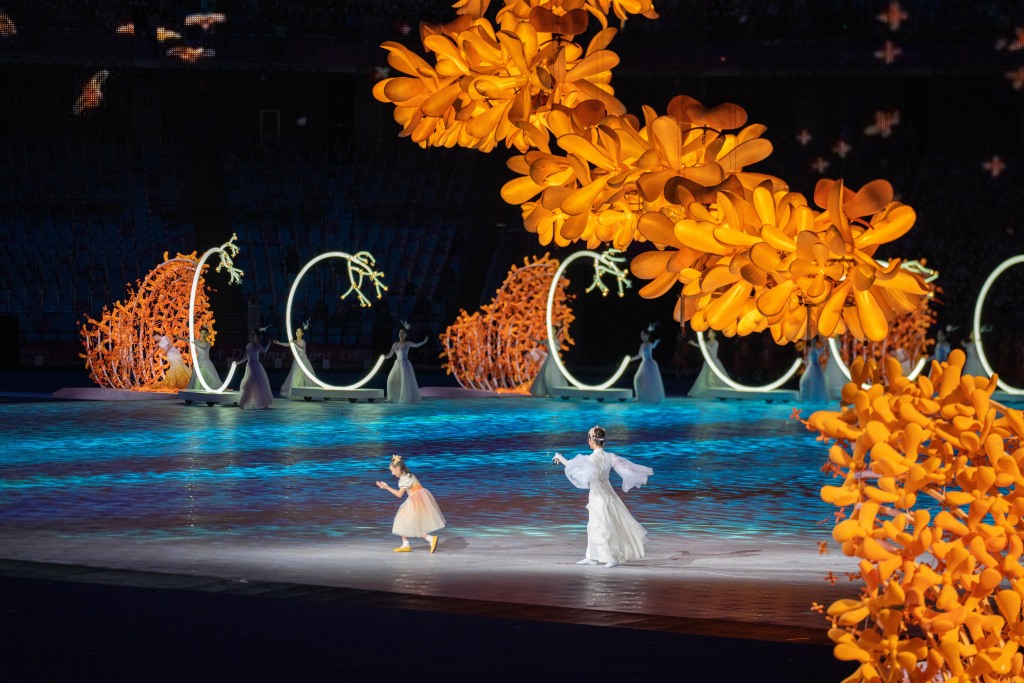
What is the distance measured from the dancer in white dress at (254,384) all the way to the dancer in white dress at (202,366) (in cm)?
128

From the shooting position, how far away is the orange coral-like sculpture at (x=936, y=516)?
2.15m

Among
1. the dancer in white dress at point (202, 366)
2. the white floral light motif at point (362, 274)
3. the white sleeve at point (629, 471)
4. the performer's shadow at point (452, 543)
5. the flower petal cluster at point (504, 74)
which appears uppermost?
the white floral light motif at point (362, 274)

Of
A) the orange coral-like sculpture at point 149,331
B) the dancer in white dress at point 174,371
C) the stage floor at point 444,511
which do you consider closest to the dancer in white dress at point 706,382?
the stage floor at point 444,511

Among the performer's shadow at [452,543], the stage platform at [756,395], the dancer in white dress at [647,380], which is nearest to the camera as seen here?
the performer's shadow at [452,543]

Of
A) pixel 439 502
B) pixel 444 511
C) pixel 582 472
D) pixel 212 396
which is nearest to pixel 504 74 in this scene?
pixel 582 472

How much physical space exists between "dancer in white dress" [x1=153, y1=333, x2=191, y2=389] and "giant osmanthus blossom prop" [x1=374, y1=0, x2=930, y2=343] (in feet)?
74.8

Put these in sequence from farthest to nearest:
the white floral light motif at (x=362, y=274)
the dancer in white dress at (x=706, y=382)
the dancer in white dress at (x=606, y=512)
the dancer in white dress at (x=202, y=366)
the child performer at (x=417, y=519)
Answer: the dancer in white dress at (x=706, y=382) < the dancer in white dress at (x=202, y=366) < the white floral light motif at (x=362, y=274) < the child performer at (x=417, y=519) < the dancer in white dress at (x=606, y=512)

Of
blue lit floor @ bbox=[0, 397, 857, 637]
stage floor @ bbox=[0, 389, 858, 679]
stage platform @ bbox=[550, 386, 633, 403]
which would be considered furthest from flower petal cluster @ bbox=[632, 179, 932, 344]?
stage platform @ bbox=[550, 386, 633, 403]

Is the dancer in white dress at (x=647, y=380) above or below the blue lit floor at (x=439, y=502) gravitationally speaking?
above

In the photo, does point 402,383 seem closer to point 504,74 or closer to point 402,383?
point 402,383

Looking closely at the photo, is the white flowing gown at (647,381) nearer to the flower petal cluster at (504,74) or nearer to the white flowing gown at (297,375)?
the white flowing gown at (297,375)

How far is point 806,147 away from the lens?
1380 inches

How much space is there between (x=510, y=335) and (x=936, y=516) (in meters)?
22.5

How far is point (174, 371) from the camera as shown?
2447cm
